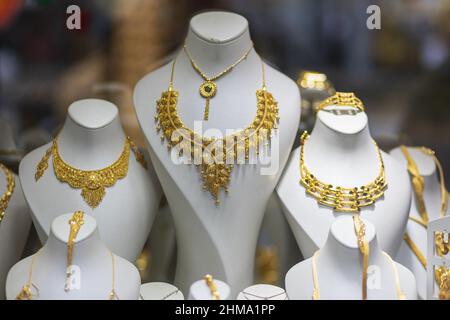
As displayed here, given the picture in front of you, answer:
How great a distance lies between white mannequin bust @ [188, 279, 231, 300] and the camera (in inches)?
48.1

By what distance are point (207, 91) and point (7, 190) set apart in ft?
1.30

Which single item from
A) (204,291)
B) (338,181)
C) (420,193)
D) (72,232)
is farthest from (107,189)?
(420,193)

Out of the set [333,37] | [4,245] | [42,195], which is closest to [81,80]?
[42,195]

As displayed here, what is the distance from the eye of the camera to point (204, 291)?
123cm

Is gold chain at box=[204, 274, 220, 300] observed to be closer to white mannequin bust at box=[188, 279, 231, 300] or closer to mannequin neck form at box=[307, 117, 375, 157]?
white mannequin bust at box=[188, 279, 231, 300]

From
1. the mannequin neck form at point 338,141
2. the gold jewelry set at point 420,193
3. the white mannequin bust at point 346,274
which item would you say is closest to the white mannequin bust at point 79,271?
the white mannequin bust at point 346,274

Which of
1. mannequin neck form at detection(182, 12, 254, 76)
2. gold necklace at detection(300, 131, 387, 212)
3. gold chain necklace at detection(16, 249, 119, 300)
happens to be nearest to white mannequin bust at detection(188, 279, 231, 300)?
gold chain necklace at detection(16, 249, 119, 300)

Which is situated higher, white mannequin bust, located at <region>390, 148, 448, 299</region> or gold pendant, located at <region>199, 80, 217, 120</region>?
gold pendant, located at <region>199, 80, 217, 120</region>

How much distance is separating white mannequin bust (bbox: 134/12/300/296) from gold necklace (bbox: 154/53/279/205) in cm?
1

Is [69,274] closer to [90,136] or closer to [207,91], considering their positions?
[90,136]

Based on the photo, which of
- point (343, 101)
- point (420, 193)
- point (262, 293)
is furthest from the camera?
point (420, 193)

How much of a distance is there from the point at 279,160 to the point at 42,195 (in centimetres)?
40

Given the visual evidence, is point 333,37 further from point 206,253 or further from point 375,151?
point 206,253

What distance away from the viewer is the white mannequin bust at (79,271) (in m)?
1.22
